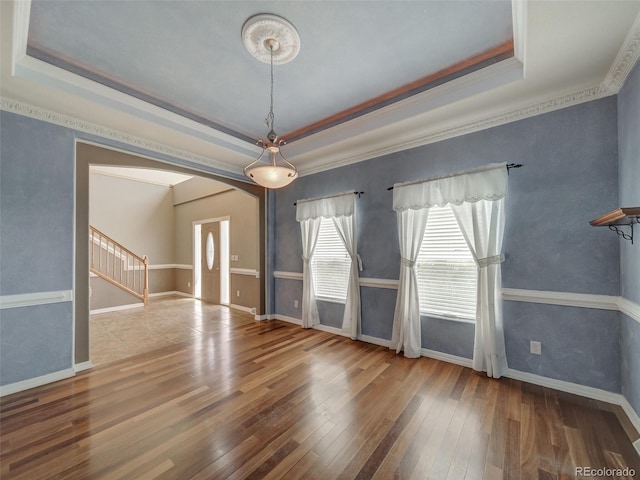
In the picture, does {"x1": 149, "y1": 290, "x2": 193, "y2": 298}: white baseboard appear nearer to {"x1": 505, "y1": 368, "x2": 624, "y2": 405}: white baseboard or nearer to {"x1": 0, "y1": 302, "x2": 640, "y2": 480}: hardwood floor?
{"x1": 0, "y1": 302, "x2": 640, "y2": 480}: hardwood floor

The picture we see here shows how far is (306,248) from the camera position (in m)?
4.65

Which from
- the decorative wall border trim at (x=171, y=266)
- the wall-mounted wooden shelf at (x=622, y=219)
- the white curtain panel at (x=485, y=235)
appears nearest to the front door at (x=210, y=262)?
the decorative wall border trim at (x=171, y=266)

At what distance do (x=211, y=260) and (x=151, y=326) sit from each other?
2.52 m

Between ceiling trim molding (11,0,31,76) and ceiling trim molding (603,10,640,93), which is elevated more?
ceiling trim molding (11,0,31,76)

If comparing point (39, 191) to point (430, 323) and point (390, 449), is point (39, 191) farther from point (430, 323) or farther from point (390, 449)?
point (430, 323)

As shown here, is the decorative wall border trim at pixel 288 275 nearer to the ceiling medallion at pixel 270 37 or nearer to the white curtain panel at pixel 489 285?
the white curtain panel at pixel 489 285

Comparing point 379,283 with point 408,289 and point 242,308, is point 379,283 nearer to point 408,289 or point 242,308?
point 408,289

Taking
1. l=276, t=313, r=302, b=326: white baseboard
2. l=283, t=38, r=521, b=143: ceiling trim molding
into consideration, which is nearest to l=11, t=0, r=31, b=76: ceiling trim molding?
l=283, t=38, r=521, b=143: ceiling trim molding

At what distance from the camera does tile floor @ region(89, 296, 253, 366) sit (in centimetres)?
372

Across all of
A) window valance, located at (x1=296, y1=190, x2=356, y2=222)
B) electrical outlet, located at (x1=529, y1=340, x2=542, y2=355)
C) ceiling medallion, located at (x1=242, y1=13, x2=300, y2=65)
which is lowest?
electrical outlet, located at (x1=529, y1=340, x2=542, y2=355)

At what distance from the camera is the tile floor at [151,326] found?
3723mm

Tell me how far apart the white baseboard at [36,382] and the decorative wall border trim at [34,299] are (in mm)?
767

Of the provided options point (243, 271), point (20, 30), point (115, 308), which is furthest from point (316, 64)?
point (115, 308)

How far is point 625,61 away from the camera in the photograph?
202cm
